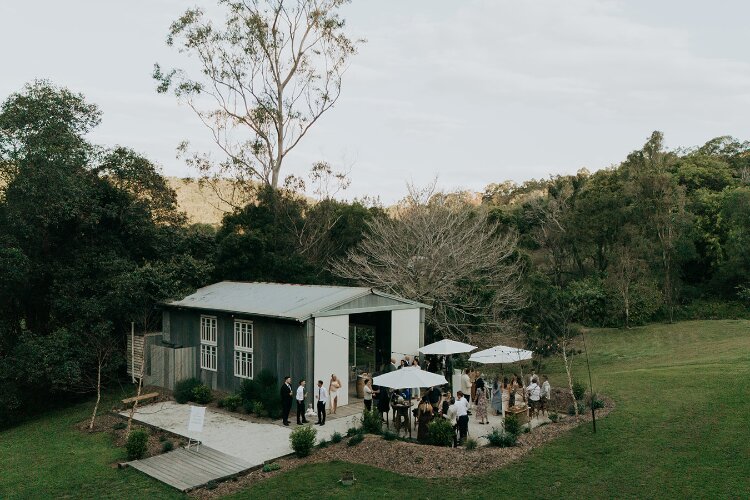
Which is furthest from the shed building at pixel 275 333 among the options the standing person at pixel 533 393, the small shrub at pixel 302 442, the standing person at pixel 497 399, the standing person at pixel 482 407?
the standing person at pixel 533 393

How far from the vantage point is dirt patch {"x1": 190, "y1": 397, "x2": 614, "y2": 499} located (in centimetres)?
1199

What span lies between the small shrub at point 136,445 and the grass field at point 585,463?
57cm

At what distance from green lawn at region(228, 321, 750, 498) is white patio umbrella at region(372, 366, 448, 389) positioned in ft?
8.40

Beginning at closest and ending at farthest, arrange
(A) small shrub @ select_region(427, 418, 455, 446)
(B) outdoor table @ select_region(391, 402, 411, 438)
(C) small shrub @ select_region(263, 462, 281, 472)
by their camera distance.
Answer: (C) small shrub @ select_region(263, 462, 281, 472), (A) small shrub @ select_region(427, 418, 455, 446), (B) outdoor table @ select_region(391, 402, 411, 438)

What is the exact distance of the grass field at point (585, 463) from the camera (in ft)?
35.8

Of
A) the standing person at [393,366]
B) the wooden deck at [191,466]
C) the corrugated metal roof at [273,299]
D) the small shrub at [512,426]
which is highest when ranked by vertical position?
the corrugated metal roof at [273,299]

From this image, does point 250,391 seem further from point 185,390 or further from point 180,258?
point 180,258

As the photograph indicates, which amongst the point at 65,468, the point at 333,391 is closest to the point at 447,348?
the point at 333,391

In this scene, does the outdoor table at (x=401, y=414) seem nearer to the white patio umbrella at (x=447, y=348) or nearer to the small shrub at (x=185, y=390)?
the white patio umbrella at (x=447, y=348)

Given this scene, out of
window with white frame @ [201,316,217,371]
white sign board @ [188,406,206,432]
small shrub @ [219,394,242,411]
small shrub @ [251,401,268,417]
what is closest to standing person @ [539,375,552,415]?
small shrub @ [251,401,268,417]

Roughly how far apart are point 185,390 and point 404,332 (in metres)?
7.65

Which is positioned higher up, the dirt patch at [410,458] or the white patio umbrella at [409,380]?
the white patio umbrella at [409,380]

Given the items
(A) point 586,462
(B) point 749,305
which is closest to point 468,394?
(A) point 586,462

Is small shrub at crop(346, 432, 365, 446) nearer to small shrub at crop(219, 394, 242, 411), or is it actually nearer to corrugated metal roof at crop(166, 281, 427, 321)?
corrugated metal roof at crop(166, 281, 427, 321)
